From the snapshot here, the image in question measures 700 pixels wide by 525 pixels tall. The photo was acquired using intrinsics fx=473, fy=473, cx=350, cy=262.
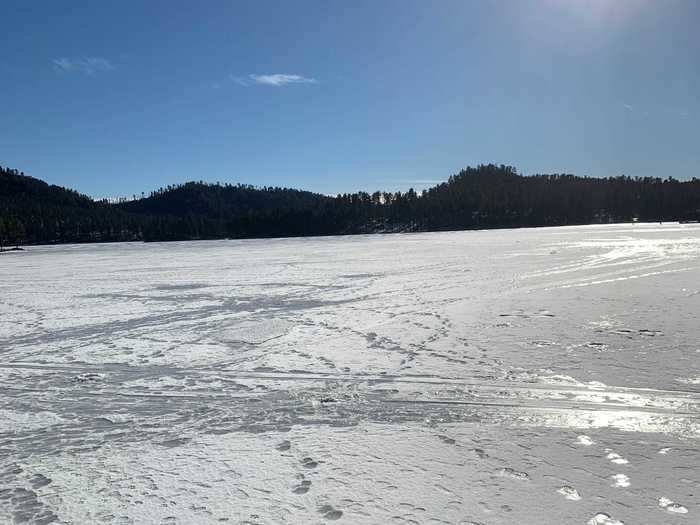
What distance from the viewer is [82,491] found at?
3850 mm

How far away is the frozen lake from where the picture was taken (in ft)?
11.9

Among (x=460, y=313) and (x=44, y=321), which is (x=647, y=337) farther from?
(x=44, y=321)

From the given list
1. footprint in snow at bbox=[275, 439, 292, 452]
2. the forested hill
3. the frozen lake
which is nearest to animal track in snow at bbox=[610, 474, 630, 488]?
the frozen lake

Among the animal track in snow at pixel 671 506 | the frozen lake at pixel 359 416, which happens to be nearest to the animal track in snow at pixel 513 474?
the frozen lake at pixel 359 416

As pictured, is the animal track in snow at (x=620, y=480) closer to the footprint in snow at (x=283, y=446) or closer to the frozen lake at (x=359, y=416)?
the frozen lake at (x=359, y=416)

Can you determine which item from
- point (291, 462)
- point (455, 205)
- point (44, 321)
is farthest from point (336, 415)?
point (455, 205)

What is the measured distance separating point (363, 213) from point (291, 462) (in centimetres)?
14342

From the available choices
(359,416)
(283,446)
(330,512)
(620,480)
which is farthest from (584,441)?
(283,446)

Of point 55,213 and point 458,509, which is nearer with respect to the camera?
point 458,509

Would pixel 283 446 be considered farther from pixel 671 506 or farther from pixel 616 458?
pixel 671 506

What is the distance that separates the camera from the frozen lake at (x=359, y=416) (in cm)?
364

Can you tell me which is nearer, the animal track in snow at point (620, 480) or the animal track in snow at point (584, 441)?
the animal track in snow at point (620, 480)

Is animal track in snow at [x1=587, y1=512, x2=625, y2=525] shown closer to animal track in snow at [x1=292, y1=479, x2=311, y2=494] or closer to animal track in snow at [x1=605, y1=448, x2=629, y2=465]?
animal track in snow at [x1=605, y1=448, x2=629, y2=465]

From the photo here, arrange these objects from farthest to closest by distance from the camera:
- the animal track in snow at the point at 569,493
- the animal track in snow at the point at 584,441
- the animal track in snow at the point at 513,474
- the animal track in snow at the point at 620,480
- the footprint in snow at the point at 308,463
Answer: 1. the animal track in snow at the point at 584,441
2. the footprint in snow at the point at 308,463
3. the animal track in snow at the point at 513,474
4. the animal track in snow at the point at 620,480
5. the animal track in snow at the point at 569,493
